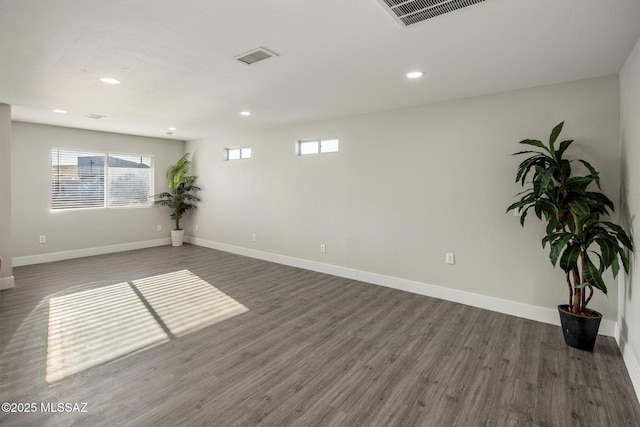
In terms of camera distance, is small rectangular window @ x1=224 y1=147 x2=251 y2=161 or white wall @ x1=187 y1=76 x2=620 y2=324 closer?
white wall @ x1=187 y1=76 x2=620 y2=324

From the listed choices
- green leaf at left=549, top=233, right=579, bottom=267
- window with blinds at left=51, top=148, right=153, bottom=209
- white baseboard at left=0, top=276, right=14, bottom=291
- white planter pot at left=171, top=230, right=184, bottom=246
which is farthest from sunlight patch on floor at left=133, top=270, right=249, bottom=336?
green leaf at left=549, top=233, right=579, bottom=267

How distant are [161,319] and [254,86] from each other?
2713 mm

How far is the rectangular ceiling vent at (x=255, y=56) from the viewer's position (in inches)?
100.0

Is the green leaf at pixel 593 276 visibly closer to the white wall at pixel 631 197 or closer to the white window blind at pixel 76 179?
the white wall at pixel 631 197

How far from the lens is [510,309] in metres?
3.56

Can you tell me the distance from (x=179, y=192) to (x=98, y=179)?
1.58 m

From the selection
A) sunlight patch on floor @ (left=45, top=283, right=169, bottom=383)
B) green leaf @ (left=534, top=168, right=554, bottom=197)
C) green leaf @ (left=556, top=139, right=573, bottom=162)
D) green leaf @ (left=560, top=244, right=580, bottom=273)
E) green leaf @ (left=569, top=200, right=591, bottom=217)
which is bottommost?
sunlight patch on floor @ (left=45, top=283, right=169, bottom=383)

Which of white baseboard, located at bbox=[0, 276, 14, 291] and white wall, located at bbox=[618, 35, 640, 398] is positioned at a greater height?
white wall, located at bbox=[618, 35, 640, 398]

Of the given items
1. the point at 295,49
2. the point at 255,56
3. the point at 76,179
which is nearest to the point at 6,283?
the point at 76,179

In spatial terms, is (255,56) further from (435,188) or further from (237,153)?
(237,153)

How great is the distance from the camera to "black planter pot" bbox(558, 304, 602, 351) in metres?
2.70

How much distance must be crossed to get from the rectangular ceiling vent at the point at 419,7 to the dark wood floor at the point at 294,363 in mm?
2494

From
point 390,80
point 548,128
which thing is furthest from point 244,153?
point 548,128

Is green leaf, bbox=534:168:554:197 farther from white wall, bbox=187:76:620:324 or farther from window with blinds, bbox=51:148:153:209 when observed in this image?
window with blinds, bbox=51:148:153:209
